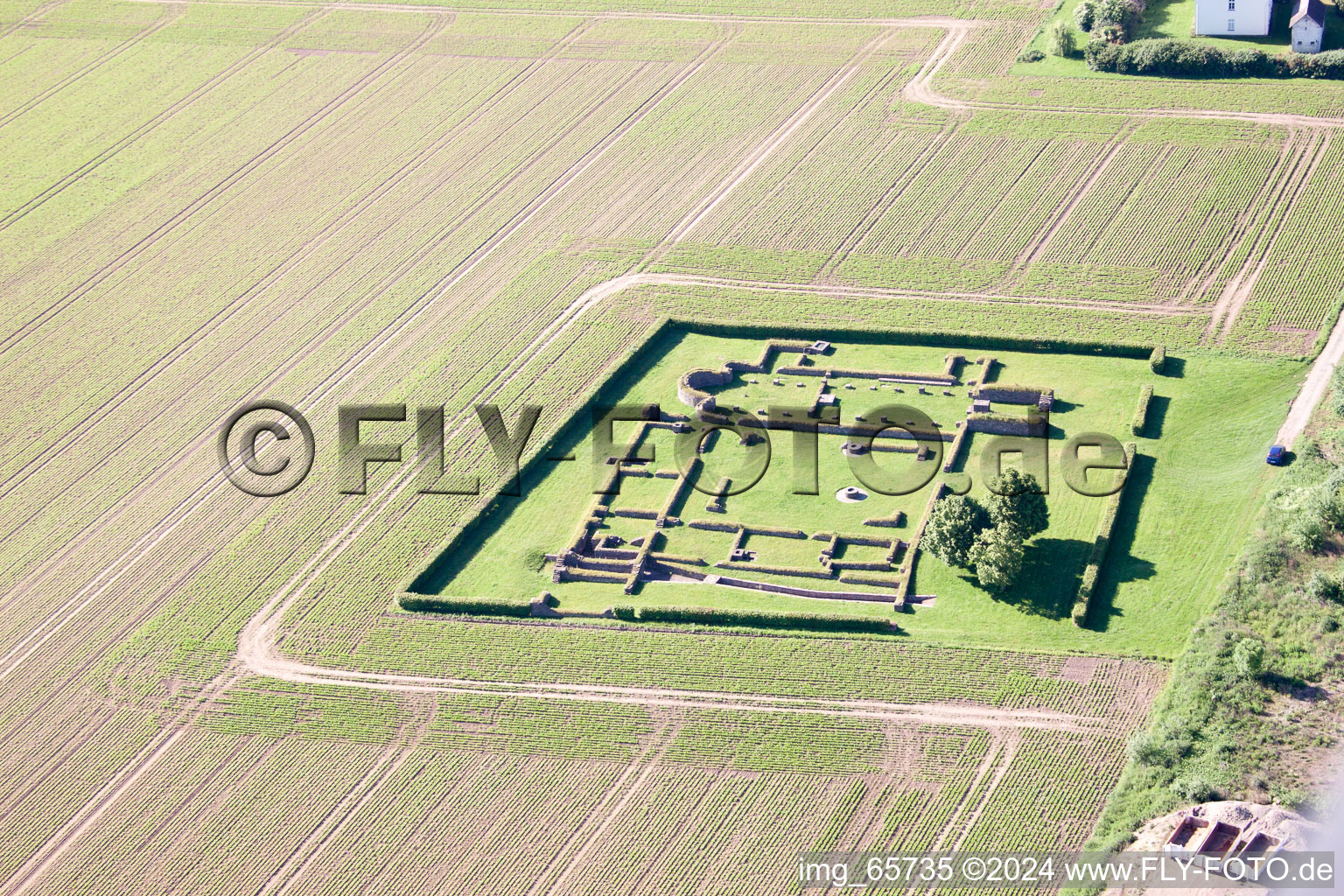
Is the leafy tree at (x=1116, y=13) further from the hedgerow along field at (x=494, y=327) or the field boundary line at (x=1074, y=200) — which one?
the field boundary line at (x=1074, y=200)

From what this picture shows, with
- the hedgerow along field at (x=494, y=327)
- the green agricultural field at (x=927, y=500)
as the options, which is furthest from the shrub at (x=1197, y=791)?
the green agricultural field at (x=927, y=500)

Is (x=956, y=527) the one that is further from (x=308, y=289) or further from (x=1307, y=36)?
(x=1307, y=36)

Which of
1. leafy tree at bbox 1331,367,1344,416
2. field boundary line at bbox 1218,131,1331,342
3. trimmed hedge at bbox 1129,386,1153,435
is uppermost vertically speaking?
field boundary line at bbox 1218,131,1331,342

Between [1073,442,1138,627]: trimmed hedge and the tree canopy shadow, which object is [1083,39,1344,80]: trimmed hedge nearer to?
→ [1073,442,1138,627]: trimmed hedge

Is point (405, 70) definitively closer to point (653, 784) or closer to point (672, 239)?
point (672, 239)

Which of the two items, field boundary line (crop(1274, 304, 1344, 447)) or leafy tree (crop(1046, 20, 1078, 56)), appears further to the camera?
leafy tree (crop(1046, 20, 1078, 56))

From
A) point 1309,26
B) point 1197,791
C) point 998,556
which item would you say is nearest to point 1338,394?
point 998,556

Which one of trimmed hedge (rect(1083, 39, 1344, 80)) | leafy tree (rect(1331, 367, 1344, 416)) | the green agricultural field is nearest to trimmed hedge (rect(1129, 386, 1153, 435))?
the green agricultural field

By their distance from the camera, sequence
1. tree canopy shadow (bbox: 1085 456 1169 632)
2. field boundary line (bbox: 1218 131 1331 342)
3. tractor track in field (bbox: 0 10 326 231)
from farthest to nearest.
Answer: tractor track in field (bbox: 0 10 326 231), field boundary line (bbox: 1218 131 1331 342), tree canopy shadow (bbox: 1085 456 1169 632)
